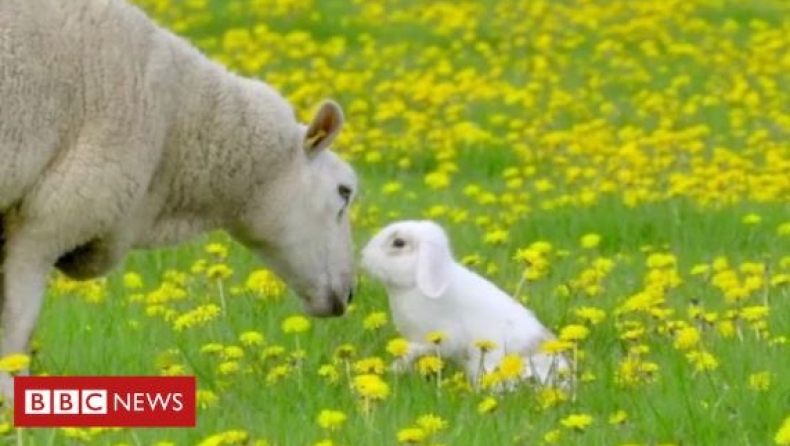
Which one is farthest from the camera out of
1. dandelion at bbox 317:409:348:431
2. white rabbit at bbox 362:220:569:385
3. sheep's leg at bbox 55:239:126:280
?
white rabbit at bbox 362:220:569:385

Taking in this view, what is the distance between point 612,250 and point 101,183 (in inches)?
153

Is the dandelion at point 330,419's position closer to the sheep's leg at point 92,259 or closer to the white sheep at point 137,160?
the white sheep at point 137,160

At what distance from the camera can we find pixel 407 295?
26.2ft

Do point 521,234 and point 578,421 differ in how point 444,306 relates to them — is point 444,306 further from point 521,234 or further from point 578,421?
point 521,234

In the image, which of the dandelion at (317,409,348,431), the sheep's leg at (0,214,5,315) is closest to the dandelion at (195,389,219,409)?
the dandelion at (317,409,348,431)

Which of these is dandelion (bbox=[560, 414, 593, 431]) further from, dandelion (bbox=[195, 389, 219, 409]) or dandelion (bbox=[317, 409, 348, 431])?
dandelion (bbox=[195, 389, 219, 409])

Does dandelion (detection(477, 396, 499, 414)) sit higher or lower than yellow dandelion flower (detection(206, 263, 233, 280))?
lower

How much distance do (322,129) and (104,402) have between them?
1629mm

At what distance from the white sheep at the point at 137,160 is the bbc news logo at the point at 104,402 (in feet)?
1.19

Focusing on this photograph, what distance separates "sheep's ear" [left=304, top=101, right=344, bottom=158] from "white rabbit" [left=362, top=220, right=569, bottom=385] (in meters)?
0.41

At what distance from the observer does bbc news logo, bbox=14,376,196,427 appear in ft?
21.6

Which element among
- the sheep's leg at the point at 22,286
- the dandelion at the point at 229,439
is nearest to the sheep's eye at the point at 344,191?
the sheep's leg at the point at 22,286

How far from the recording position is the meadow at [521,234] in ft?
22.4

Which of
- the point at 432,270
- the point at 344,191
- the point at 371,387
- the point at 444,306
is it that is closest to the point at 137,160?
the point at 344,191
